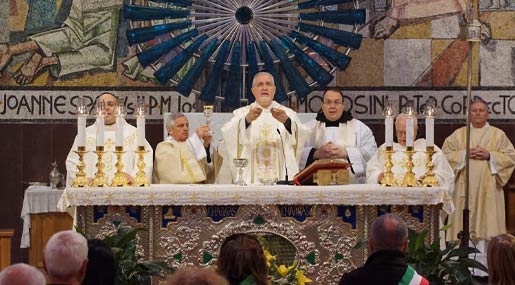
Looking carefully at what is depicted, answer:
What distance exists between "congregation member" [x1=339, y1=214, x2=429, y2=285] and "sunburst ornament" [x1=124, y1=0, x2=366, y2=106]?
728 centimetres

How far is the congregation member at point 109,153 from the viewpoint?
12188 millimetres

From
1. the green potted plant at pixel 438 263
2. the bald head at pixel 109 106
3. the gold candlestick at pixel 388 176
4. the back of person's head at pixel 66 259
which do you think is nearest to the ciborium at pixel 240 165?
the gold candlestick at pixel 388 176

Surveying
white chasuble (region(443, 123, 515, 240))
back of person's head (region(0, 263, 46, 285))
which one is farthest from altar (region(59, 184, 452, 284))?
back of person's head (region(0, 263, 46, 285))

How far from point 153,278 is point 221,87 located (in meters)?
3.67

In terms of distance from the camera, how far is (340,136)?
1311 centimetres

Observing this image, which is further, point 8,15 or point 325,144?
point 8,15

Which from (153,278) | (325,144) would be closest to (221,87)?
(325,144)

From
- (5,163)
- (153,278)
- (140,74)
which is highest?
(140,74)

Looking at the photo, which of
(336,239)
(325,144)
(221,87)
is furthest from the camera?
(221,87)

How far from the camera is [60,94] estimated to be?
14.7 metres

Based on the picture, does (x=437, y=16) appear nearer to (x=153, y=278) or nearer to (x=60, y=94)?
(x=60, y=94)

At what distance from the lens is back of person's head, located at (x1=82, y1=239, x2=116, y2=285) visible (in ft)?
21.4

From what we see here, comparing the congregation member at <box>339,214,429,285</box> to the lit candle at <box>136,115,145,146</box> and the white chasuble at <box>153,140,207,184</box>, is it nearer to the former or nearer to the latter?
the lit candle at <box>136,115,145,146</box>

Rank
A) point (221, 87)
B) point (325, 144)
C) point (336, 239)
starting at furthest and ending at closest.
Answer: point (221, 87) → point (325, 144) → point (336, 239)
